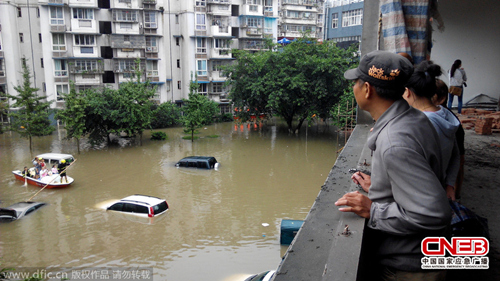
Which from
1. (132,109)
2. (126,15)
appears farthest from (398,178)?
(126,15)

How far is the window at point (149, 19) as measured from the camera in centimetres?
2548

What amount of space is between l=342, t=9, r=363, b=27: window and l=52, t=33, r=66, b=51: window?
76.5 feet

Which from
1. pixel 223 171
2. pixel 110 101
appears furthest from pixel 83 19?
pixel 223 171

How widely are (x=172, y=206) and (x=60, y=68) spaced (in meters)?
17.0

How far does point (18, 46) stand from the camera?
80.4 feet

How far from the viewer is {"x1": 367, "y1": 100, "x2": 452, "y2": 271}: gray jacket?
4.42ft

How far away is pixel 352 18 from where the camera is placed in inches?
1292

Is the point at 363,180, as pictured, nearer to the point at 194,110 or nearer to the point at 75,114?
the point at 75,114

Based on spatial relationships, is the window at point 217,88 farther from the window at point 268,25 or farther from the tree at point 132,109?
the tree at point 132,109

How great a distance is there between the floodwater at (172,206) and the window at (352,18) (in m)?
15.8

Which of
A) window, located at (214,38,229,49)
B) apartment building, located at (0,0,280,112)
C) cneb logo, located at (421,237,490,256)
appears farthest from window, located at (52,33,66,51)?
cneb logo, located at (421,237,490,256)

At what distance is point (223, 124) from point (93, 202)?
51.6ft

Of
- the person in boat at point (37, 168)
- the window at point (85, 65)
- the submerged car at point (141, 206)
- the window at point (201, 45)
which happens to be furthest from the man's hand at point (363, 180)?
the window at point (201, 45)

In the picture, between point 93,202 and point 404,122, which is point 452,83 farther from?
point 93,202
